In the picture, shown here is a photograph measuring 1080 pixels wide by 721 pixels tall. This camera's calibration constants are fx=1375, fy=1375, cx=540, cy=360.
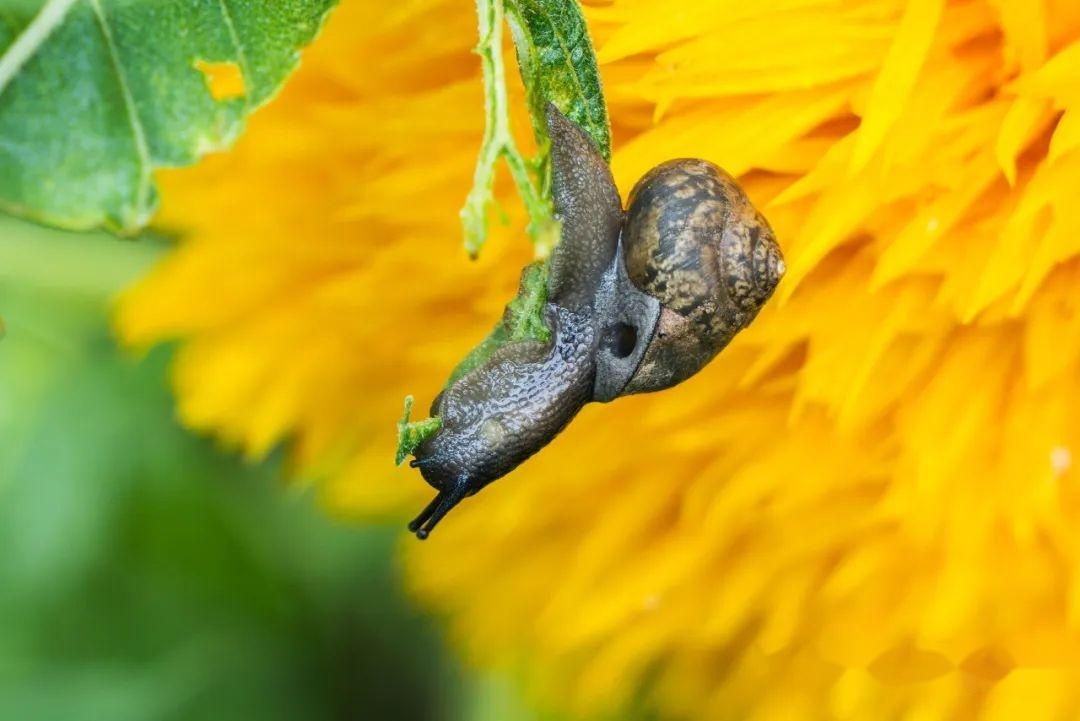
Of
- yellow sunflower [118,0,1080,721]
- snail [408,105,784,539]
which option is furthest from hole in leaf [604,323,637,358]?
yellow sunflower [118,0,1080,721]

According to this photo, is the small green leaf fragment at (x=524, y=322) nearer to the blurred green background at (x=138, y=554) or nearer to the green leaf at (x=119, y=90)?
the green leaf at (x=119, y=90)

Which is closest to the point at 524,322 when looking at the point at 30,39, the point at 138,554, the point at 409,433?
the point at 409,433

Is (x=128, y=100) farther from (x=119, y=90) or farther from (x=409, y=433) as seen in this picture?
(x=409, y=433)

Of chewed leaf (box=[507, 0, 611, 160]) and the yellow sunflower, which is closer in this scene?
chewed leaf (box=[507, 0, 611, 160])

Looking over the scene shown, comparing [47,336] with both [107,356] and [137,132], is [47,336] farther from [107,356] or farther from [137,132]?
[137,132]

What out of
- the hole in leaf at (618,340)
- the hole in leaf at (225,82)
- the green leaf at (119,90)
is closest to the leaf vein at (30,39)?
the green leaf at (119,90)

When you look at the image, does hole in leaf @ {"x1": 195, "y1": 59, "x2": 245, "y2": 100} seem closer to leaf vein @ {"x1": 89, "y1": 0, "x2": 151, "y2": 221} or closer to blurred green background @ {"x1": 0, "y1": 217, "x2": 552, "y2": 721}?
leaf vein @ {"x1": 89, "y1": 0, "x2": 151, "y2": 221}
